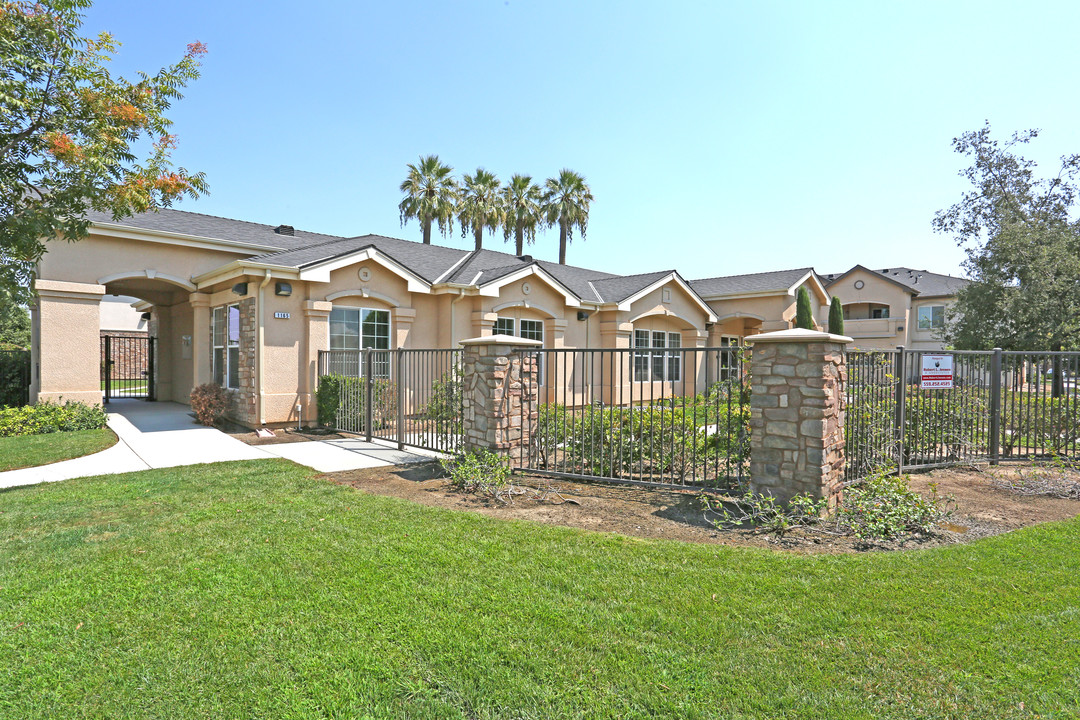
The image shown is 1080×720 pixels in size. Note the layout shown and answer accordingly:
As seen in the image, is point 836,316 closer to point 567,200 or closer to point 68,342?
→ point 567,200

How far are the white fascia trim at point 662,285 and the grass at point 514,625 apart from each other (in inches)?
520

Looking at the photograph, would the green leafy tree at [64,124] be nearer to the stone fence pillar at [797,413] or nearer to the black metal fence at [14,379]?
the stone fence pillar at [797,413]

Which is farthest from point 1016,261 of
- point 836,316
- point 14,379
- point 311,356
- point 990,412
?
point 14,379

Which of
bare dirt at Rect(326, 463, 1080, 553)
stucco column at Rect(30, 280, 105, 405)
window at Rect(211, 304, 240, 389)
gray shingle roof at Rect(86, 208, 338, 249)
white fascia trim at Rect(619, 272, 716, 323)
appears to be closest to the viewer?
bare dirt at Rect(326, 463, 1080, 553)

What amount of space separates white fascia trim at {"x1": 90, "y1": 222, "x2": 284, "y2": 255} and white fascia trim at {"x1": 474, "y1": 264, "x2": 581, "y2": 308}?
5684 millimetres

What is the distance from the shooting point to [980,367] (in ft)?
28.1

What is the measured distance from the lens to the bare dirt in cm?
503

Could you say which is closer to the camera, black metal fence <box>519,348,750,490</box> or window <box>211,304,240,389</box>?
black metal fence <box>519,348,750,490</box>

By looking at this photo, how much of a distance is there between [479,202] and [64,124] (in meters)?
24.7

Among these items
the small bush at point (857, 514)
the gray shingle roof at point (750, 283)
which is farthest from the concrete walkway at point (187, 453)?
the gray shingle roof at point (750, 283)

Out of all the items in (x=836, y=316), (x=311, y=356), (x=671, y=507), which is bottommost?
(x=671, y=507)

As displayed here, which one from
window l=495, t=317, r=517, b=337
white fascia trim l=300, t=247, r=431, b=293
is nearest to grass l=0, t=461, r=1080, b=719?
white fascia trim l=300, t=247, r=431, b=293

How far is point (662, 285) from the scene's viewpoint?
18.7m

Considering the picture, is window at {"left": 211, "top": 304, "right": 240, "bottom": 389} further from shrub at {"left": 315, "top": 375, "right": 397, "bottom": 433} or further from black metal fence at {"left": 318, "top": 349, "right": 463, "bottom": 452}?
shrub at {"left": 315, "top": 375, "right": 397, "bottom": 433}
